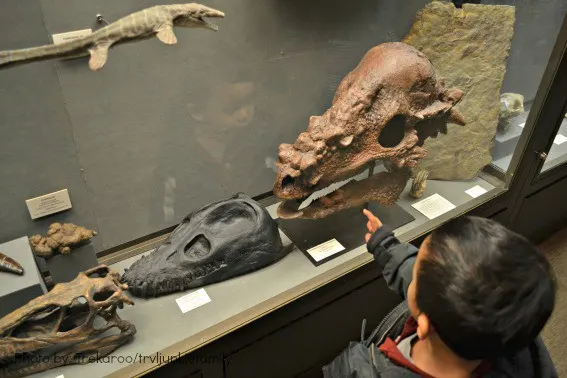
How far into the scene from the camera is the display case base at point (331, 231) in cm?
259

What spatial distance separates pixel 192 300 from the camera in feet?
7.25

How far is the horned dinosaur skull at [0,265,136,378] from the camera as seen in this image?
1.74 metres

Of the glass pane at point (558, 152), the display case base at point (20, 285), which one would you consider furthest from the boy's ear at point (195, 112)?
the glass pane at point (558, 152)

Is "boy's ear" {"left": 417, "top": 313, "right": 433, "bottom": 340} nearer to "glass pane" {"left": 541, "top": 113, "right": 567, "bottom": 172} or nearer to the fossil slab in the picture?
the fossil slab

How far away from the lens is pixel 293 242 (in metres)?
2.61

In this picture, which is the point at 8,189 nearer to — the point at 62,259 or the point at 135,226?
the point at 62,259

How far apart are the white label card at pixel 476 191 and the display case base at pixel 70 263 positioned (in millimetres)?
2337

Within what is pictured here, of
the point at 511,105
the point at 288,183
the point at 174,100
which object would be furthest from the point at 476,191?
the point at 174,100

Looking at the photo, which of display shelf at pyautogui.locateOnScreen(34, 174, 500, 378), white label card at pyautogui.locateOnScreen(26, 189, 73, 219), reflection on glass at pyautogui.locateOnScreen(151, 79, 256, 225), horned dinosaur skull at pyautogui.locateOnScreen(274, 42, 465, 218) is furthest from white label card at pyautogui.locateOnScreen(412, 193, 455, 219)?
white label card at pyautogui.locateOnScreen(26, 189, 73, 219)

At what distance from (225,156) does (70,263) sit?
39.6 inches

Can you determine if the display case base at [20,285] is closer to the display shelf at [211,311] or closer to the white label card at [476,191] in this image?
the display shelf at [211,311]

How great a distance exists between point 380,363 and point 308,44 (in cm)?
186

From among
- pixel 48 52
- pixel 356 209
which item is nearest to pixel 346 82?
pixel 356 209

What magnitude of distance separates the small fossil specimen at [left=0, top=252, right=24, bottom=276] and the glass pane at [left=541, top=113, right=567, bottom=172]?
3.41 metres
